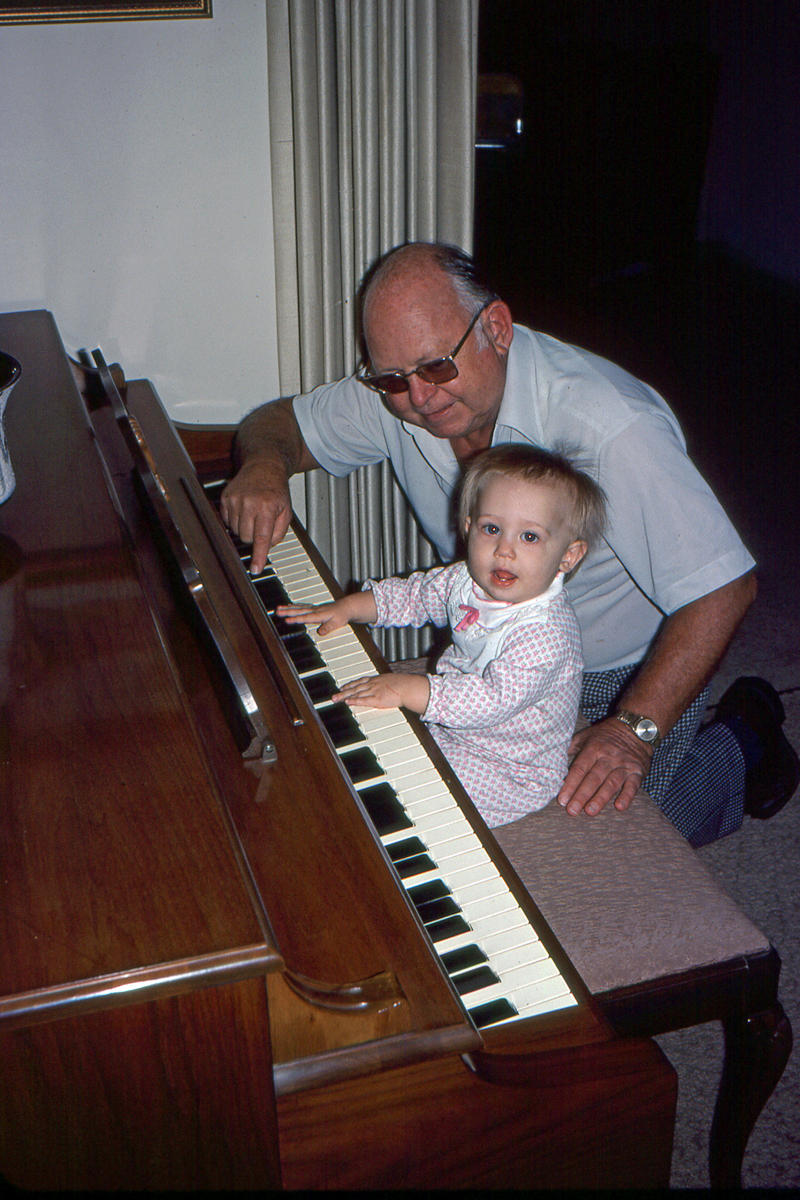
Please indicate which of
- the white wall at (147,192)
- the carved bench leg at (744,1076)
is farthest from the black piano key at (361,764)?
the white wall at (147,192)

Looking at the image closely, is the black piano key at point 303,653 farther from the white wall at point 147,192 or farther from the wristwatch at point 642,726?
the white wall at point 147,192

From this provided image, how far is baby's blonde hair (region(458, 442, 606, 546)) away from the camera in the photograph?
1726mm

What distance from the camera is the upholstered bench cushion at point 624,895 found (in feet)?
4.99

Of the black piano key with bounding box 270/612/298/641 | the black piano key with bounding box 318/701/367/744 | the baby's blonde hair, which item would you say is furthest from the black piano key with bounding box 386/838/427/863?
A: the baby's blonde hair

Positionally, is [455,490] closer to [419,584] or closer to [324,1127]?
[419,584]

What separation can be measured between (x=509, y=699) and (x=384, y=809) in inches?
13.8

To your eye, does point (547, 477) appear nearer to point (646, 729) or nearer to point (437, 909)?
point (646, 729)

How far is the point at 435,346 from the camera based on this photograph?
1.91 m

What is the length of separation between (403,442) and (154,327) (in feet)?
2.78

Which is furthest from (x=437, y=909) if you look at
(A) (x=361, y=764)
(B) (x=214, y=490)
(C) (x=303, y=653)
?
(B) (x=214, y=490)

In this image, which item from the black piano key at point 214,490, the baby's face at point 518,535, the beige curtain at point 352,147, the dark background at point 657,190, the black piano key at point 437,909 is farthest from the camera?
the dark background at point 657,190

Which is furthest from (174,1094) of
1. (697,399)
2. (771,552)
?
(697,399)

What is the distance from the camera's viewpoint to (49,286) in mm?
2561

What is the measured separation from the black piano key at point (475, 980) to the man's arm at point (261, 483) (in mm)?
1003
